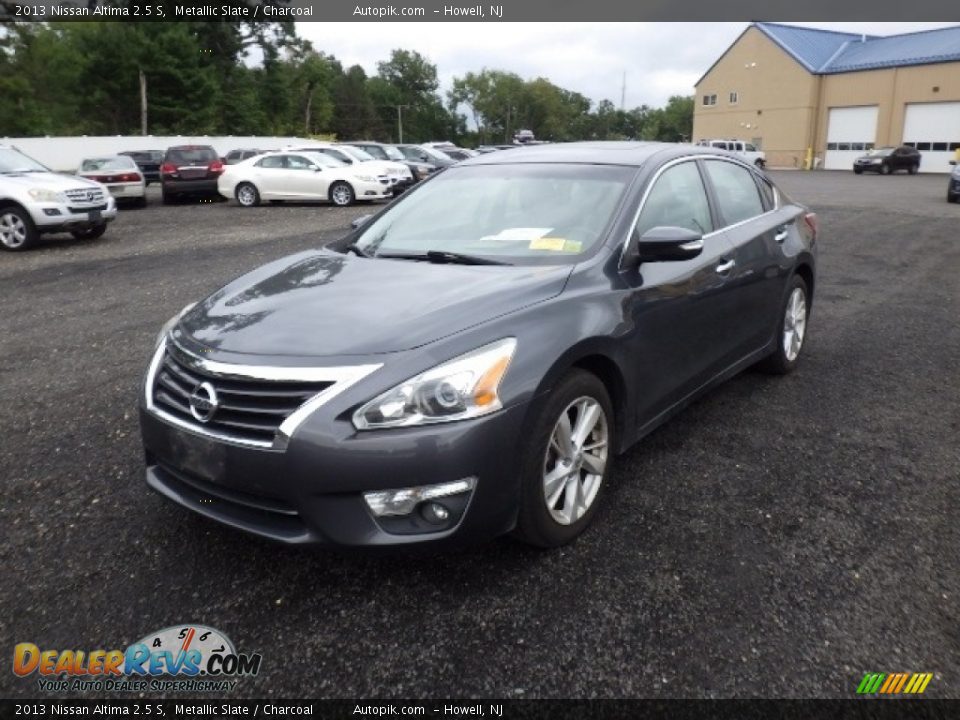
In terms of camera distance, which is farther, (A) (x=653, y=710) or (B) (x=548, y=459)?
(B) (x=548, y=459)

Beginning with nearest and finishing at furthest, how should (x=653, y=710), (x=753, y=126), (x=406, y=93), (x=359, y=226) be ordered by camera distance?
(x=653, y=710), (x=359, y=226), (x=753, y=126), (x=406, y=93)

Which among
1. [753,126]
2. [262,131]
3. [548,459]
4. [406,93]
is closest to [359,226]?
[548,459]

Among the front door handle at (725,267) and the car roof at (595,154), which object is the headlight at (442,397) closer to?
the car roof at (595,154)

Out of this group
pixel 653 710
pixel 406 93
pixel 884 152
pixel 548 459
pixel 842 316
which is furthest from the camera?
pixel 406 93

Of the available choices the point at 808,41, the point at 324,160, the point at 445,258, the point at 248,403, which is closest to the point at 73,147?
the point at 324,160

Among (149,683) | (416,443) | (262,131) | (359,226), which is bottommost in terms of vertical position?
(149,683)

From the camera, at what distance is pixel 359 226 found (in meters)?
4.21

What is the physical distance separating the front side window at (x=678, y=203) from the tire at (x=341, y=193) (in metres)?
15.9

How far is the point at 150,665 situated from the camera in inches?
93.7

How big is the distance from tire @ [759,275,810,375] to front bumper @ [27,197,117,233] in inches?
435

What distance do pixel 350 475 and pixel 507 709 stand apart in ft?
2.81

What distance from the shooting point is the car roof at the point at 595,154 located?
3908 millimetres

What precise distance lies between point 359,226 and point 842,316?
494 centimetres

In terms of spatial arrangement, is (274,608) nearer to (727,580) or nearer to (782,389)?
(727,580)
